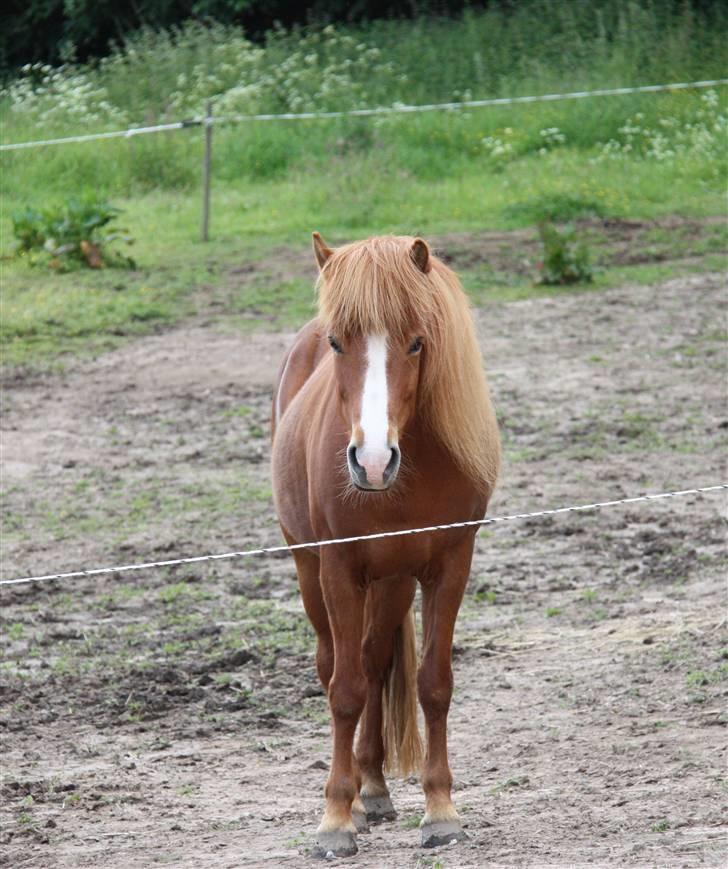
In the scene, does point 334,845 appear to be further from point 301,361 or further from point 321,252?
point 301,361

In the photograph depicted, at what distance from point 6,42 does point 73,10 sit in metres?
2.34

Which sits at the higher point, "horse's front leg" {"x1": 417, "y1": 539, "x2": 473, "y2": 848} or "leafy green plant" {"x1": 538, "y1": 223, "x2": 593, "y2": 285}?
"horse's front leg" {"x1": 417, "y1": 539, "x2": 473, "y2": 848}

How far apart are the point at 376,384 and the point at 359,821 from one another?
1.44 m

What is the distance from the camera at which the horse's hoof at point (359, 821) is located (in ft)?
15.3

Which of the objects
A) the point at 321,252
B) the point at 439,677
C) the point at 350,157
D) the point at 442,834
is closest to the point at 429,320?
the point at 321,252

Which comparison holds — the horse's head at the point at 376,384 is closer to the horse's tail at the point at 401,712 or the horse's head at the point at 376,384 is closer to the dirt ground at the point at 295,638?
the horse's tail at the point at 401,712

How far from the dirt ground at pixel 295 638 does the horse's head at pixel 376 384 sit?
3.60 feet

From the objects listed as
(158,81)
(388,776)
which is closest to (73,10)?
(158,81)

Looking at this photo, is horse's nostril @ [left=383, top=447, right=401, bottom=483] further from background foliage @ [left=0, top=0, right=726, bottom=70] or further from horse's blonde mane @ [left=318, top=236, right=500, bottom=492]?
background foliage @ [left=0, top=0, right=726, bottom=70]

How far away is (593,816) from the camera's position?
14.4 feet

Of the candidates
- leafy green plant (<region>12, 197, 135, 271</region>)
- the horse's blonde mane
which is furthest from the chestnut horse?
leafy green plant (<region>12, 197, 135, 271</region>)

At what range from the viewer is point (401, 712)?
16.1 feet

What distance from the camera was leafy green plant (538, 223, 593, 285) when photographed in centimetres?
1289

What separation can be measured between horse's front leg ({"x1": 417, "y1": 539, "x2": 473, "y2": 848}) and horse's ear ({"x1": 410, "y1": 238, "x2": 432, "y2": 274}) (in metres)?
0.81
